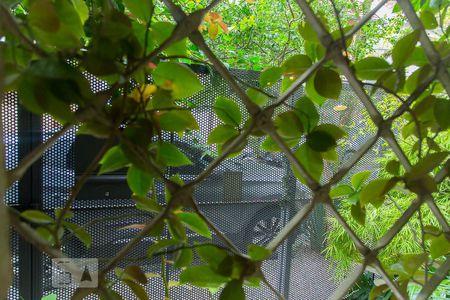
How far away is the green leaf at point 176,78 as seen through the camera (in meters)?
0.33

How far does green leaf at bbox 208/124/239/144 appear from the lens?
0.38 m

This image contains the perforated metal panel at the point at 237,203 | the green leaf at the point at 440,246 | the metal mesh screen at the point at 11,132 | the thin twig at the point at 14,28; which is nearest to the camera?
the thin twig at the point at 14,28

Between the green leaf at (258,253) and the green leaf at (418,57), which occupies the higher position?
the green leaf at (418,57)

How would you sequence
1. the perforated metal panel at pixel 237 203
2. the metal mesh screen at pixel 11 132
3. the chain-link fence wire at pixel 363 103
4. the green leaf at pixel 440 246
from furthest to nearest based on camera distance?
the perforated metal panel at pixel 237 203 < the metal mesh screen at pixel 11 132 < the green leaf at pixel 440 246 < the chain-link fence wire at pixel 363 103

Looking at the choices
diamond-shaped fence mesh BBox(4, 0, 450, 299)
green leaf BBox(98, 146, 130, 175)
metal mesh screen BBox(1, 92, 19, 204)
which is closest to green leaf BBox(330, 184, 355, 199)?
diamond-shaped fence mesh BBox(4, 0, 450, 299)

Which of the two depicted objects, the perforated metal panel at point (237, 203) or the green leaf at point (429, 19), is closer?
the green leaf at point (429, 19)

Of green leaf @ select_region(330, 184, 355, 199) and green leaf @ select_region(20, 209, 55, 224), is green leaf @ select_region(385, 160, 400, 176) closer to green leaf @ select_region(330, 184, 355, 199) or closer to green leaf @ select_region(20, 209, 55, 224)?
green leaf @ select_region(330, 184, 355, 199)

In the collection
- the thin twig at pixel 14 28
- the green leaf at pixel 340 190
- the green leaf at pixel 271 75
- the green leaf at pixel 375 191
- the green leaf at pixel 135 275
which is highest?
the green leaf at pixel 271 75

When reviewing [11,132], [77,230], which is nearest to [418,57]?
[77,230]

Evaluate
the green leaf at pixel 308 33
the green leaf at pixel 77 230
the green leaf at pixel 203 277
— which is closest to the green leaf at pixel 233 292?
the green leaf at pixel 203 277

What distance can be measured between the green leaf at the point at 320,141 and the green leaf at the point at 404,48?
0.10 metres

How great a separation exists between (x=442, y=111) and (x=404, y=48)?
7cm

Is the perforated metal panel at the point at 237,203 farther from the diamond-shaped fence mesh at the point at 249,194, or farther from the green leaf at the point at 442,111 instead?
the green leaf at the point at 442,111

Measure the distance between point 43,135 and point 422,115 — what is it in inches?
24.7
